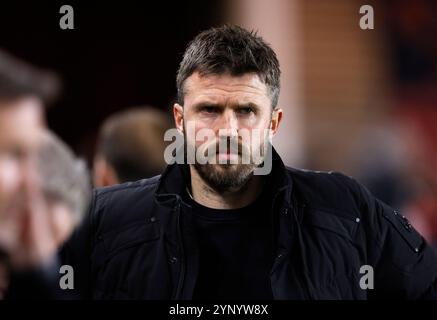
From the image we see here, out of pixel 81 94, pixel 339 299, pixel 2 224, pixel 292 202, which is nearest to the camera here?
pixel 2 224

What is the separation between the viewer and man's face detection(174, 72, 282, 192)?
1789mm

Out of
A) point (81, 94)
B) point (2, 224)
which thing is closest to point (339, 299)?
point (2, 224)

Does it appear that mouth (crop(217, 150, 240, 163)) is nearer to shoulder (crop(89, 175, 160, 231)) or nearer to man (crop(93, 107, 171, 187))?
shoulder (crop(89, 175, 160, 231))

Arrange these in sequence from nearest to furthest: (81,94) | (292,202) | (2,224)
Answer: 1. (2,224)
2. (292,202)
3. (81,94)

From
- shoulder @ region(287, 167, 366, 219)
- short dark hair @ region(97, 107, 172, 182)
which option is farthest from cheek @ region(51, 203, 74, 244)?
short dark hair @ region(97, 107, 172, 182)

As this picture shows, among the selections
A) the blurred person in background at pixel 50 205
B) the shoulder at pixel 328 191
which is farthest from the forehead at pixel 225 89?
the blurred person in background at pixel 50 205

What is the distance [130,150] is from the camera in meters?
2.64

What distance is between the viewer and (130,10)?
6184 millimetres

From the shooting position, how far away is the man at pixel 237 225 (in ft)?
5.65

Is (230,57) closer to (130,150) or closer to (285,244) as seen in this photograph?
(285,244)

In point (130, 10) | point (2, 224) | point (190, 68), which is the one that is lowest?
point (2, 224)

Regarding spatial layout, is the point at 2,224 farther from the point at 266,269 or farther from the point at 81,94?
the point at 81,94

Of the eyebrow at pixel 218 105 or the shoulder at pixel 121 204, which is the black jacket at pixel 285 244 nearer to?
the shoulder at pixel 121 204

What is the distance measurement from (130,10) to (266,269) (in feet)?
15.6
